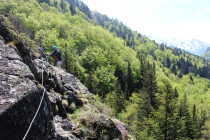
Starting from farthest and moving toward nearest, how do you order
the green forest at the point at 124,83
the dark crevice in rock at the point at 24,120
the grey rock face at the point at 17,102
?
the green forest at the point at 124,83 → the grey rock face at the point at 17,102 → the dark crevice in rock at the point at 24,120

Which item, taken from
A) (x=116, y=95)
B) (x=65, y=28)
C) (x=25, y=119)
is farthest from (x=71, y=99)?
(x=65, y=28)

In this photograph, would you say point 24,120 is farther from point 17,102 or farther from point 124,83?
point 124,83

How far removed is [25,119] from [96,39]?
126930mm

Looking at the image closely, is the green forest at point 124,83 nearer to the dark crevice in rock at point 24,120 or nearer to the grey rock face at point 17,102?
the grey rock face at point 17,102

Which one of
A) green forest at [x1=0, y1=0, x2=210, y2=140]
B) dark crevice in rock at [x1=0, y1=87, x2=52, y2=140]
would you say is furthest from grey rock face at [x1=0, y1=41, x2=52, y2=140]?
green forest at [x1=0, y1=0, x2=210, y2=140]

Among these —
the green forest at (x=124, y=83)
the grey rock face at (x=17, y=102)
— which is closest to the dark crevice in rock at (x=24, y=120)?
the grey rock face at (x=17, y=102)

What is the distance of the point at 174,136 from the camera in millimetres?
40656

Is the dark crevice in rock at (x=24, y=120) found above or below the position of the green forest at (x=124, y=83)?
above

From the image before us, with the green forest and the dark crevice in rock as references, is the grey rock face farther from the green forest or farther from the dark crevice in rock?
the green forest

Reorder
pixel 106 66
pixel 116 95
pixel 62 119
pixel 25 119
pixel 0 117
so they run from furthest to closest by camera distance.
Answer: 1. pixel 106 66
2. pixel 116 95
3. pixel 62 119
4. pixel 25 119
5. pixel 0 117

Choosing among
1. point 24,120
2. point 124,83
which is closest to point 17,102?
point 24,120

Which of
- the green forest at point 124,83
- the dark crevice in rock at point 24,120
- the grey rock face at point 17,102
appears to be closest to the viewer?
the dark crevice in rock at point 24,120

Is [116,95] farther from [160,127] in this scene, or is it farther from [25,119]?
[25,119]

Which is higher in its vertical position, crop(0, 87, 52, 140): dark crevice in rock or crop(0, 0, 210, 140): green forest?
crop(0, 87, 52, 140): dark crevice in rock
